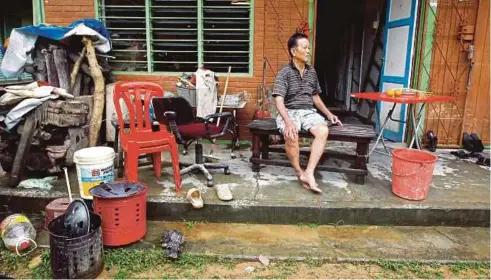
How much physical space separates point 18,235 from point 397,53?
17.5 ft

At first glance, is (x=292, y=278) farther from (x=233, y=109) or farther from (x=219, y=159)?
(x=233, y=109)

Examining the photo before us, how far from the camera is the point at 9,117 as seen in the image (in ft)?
12.3

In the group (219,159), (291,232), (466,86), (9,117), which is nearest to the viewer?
(291,232)

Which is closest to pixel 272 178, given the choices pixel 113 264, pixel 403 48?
pixel 113 264

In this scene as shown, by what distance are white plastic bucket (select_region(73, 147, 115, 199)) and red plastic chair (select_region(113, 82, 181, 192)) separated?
188 mm

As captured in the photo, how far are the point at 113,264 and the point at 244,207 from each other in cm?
123

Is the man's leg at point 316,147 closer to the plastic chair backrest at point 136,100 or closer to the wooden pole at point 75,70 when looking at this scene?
the plastic chair backrest at point 136,100

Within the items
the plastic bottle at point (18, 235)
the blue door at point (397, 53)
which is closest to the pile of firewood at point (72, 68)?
the plastic bottle at point (18, 235)

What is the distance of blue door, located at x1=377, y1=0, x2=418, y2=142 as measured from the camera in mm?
5328

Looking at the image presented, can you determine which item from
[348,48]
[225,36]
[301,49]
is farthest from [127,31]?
[348,48]

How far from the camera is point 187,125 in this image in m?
4.18

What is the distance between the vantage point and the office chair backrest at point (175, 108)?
3.60m

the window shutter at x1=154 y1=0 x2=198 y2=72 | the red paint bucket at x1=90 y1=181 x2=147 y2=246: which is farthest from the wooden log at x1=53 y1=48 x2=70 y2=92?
the red paint bucket at x1=90 y1=181 x2=147 y2=246

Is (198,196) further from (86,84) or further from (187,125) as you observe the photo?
(86,84)
